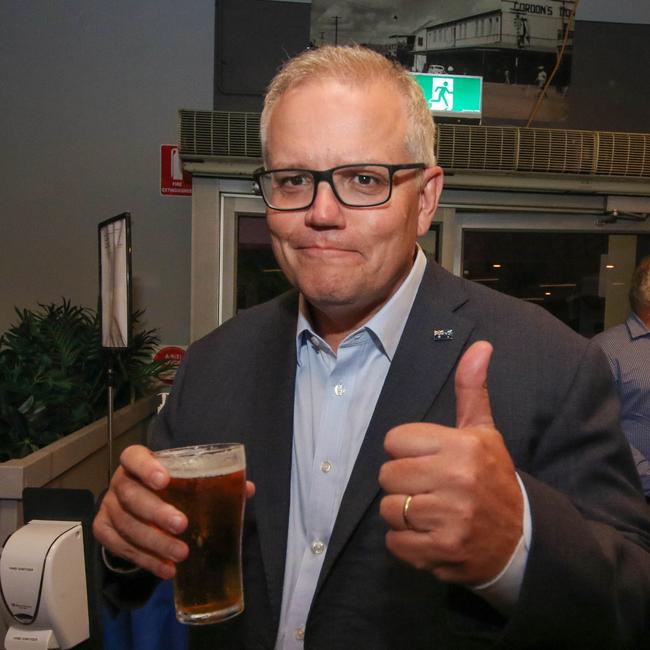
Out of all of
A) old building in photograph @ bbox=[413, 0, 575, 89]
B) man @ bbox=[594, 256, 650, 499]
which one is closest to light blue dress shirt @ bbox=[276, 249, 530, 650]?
man @ bbox=[594, 256, 650, 499]

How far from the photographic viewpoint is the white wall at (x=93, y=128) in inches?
159

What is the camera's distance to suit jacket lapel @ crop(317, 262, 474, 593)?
118cm

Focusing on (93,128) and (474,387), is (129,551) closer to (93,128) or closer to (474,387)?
(474,387)

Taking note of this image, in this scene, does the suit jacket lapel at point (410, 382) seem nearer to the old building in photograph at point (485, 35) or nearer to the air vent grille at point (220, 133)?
the air vent grille at point (220, 133)

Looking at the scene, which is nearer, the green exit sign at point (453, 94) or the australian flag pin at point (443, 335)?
the australian flag pin at point (443, 335)

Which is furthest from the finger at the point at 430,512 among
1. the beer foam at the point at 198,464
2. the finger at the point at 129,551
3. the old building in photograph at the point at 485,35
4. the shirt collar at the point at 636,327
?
the old building in photograph at the point at 485,35

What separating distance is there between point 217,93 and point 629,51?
256cm

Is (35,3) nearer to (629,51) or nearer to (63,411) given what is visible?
(63,411)

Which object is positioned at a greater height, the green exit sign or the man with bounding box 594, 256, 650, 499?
the green exit sign

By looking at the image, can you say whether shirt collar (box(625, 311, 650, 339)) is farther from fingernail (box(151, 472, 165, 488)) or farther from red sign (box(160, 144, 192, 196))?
fingernail (box(151, 472, 165, 488))

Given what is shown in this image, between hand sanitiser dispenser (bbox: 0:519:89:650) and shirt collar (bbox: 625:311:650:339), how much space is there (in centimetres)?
253

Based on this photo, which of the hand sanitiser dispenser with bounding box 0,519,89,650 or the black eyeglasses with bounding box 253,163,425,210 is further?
the hand sanitiser dispenser with bounding box 0,519,89,650

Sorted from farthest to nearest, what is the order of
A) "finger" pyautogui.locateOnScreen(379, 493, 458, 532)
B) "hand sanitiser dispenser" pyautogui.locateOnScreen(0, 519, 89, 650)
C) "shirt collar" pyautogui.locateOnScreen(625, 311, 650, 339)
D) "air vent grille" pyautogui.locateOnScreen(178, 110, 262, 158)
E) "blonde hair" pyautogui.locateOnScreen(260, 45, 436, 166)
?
"air vent grille" pyautogui.locateOnScreen(178, 110, 262, 158)
"shirt collar" pyautogui.locateOnScreen(625, 311, 650, 339)
"hand sanitiser dispenser" pyautogui.locateOnScreen(0, 519, 89, 650)
"blonde hair" pyautogui.locateOnScreen(260, 45, 436, 166)
"finger" pyautogui.locateOnScreen(379, 493, 458, 532)

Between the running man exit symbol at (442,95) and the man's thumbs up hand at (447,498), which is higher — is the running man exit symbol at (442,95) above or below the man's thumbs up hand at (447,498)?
above
